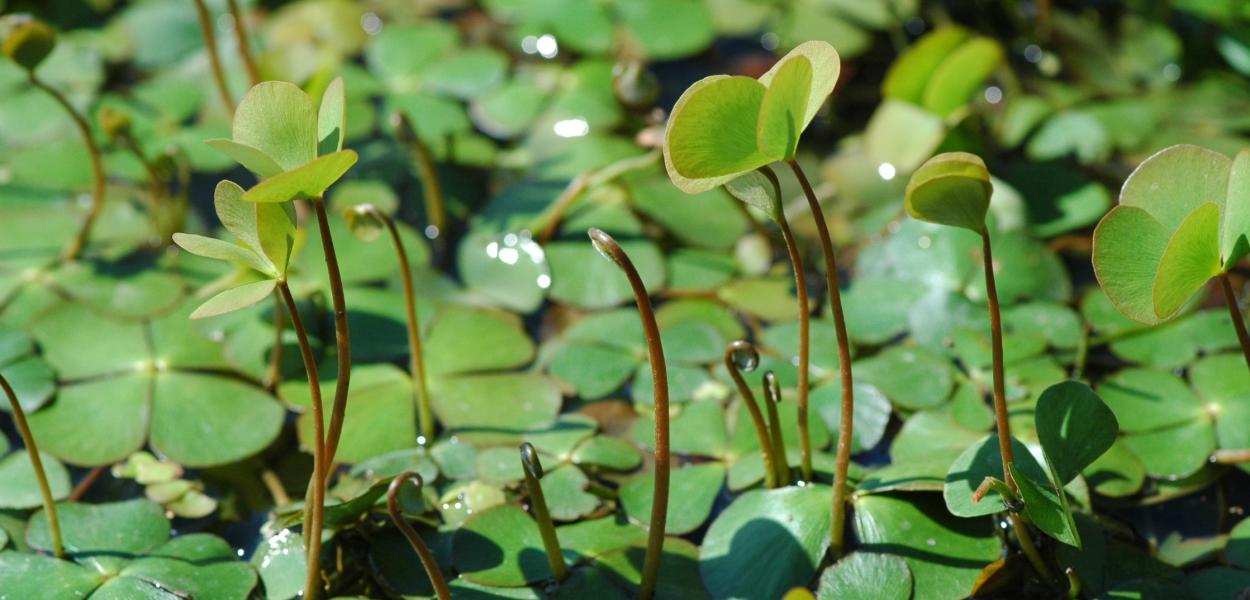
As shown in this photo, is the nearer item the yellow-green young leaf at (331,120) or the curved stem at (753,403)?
the yellow-green young leaf at (331,120)

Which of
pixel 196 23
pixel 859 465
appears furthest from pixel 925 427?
pixel 196 23

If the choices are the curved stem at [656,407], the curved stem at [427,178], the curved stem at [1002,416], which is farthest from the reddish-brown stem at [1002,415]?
the curved stem at [427,178]

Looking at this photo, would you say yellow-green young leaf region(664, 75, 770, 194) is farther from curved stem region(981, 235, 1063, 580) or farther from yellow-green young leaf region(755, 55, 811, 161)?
curved stem region(981, 235, 1063, 580)

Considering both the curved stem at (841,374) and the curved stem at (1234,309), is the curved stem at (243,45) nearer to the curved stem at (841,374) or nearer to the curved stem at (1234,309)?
the curved stem at (841,374)

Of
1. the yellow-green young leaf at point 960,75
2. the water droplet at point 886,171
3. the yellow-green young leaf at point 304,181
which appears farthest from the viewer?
the water droplet at point 886,171

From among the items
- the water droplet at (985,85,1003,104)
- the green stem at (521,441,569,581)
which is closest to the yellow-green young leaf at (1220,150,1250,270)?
the green stem at (521,441,569,581)

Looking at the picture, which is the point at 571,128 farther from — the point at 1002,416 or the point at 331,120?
the point at 1002,416

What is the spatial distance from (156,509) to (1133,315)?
1.34m

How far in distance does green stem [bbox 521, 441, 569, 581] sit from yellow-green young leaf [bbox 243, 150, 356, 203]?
1.28ft

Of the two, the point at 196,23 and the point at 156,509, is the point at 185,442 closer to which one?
the point at 156,509

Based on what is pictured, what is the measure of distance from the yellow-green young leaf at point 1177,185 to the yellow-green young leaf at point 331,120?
0.89 meters

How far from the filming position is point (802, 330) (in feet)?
4.37

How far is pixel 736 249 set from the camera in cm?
215

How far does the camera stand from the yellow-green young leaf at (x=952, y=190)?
105 cm
